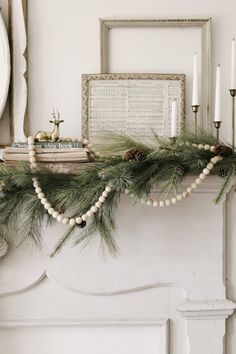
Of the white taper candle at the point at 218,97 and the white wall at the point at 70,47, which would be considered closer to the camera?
the white taper candle at the point at 218,97

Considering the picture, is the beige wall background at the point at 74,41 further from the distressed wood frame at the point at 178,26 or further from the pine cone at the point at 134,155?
the pine cone at the point at 134,155

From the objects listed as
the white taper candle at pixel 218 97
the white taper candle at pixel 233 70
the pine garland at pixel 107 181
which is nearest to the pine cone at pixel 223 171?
the pine garland at pixel 107 181

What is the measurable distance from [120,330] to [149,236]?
0.24 m

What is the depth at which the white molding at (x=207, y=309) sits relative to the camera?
1282 mm

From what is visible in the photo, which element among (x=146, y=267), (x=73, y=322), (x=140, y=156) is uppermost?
(x=140, y=156)

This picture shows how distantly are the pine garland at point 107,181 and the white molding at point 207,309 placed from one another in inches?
9.0

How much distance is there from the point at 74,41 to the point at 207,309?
738mm

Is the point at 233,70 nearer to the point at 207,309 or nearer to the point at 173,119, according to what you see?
the point at 173,119

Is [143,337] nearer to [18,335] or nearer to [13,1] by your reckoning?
[18,335]

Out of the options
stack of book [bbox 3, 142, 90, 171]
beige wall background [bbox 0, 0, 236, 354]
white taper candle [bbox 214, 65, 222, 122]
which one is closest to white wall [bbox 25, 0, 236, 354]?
beige wall background [bbox 0, 0, 236, 354]

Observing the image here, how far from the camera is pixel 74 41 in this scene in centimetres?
141

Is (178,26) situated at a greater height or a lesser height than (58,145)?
greater

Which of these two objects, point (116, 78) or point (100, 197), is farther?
point (116, 78)

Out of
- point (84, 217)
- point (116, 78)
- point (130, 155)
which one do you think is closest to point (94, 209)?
point (84, 217)
